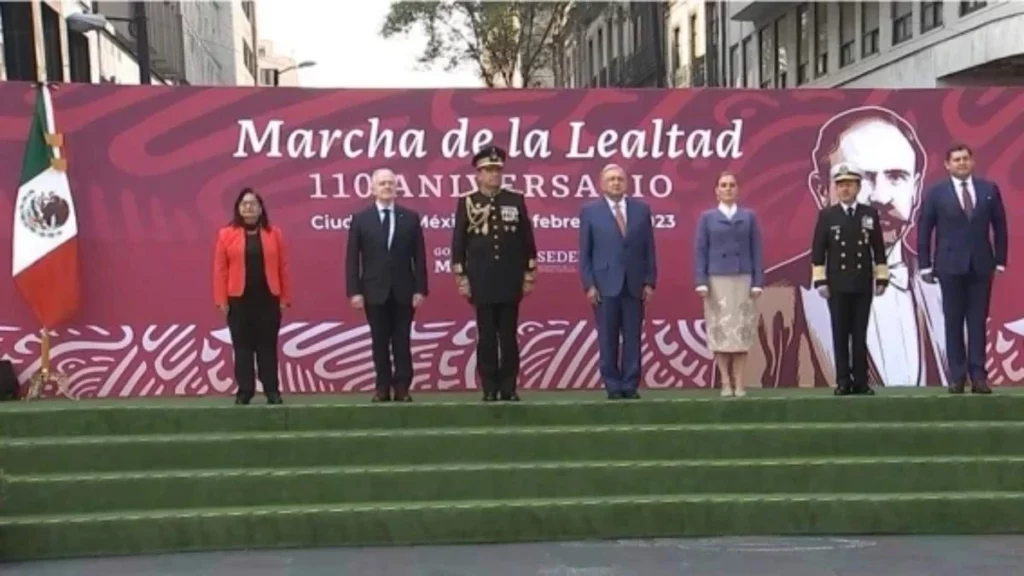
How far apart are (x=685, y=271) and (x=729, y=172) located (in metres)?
0.80

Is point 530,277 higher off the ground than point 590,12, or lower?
lower

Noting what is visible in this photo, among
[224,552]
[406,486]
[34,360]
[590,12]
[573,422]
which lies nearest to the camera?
[224,552]

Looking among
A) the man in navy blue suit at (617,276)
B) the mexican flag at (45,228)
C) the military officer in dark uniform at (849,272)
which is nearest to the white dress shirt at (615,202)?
the man in navy blue suit at (617,276)

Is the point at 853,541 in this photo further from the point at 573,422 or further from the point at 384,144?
the point at 384,144

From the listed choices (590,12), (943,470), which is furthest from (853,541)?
(590,12)

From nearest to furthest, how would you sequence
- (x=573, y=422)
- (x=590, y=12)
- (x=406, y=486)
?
(x=406, y=486), (x=573, y=422), (x=590, y=12)

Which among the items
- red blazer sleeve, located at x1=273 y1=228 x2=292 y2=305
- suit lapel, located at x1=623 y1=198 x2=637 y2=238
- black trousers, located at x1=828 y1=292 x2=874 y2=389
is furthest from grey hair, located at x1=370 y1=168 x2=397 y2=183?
black trousers, located at x1=828 y1=292 x2=874 y2=389

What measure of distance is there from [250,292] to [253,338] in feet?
0.97

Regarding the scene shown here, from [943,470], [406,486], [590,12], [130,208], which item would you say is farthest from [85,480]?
[590,12]

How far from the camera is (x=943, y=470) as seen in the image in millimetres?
6047

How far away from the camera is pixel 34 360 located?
7.48 m

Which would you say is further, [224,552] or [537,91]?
[537,91]

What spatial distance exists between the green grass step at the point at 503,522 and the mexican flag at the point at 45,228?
209 cm

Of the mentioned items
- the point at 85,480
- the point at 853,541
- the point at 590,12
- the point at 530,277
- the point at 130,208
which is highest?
the point at 590,12
